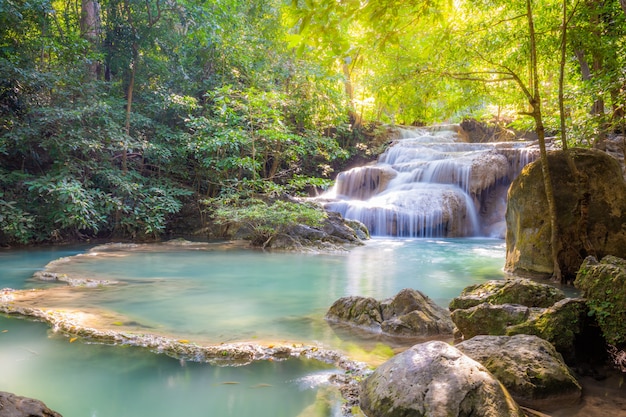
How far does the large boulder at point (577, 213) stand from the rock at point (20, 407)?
6.61 metres

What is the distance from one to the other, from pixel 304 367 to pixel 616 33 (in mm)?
7037

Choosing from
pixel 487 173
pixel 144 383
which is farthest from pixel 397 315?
pixel 487 173

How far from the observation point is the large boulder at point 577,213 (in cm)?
631

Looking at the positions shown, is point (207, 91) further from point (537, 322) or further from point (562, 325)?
point (562, 325)

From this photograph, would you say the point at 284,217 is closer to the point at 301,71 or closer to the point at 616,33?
the point at 301,71

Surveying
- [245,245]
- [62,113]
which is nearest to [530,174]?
[245,245]

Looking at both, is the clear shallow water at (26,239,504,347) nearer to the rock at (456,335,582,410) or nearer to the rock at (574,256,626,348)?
the rock at (456,335,582,410)

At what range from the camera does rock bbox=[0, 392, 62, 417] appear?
1.66 metres

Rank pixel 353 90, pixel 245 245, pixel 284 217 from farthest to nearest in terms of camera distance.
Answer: pixel 353 90 < pixel 245 245 < pixel 284 217

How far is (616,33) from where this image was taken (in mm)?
6582

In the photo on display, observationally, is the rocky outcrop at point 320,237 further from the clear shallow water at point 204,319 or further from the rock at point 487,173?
the rock at point 487,173

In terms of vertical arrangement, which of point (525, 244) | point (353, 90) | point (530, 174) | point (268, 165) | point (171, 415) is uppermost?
point (353, 90)

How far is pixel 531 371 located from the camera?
2.63 metres

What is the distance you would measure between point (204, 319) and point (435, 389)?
2860 millimetres
